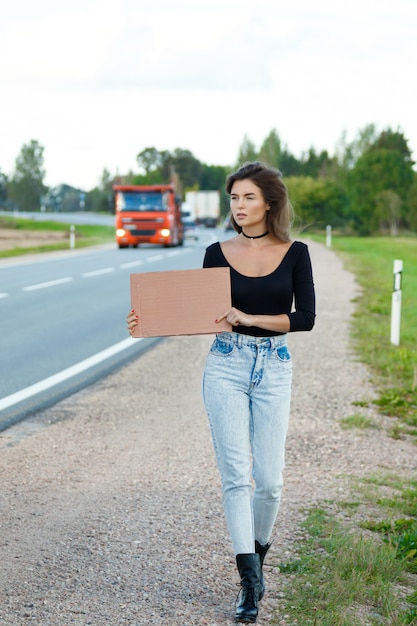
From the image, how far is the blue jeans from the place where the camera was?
3.86m

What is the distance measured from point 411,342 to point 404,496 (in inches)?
298

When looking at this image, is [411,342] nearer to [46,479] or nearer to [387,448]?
[387,448]

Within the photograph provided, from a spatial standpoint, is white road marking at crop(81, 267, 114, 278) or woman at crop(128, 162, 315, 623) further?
white road marking at crop(81, 267, 114, 278)

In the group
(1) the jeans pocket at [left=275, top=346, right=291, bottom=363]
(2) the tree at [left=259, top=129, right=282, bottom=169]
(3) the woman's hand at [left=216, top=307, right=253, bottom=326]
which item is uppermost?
(2) the tree at [left=259, top=129, right=282, bottom=169]

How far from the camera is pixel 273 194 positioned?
13.0ft

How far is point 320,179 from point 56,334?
86.2 metres

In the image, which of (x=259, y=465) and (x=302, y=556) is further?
(x=302, y=556)

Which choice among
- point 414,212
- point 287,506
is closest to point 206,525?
point 287,506

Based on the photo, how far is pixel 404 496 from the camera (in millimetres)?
5719

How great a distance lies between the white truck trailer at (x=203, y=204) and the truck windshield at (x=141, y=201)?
43665 mm

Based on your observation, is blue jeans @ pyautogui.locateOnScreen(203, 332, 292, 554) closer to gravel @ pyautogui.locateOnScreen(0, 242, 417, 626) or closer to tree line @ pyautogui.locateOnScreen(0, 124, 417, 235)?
gravel @ pyautogui.locateOnScreen(0, 242, 417, 626)

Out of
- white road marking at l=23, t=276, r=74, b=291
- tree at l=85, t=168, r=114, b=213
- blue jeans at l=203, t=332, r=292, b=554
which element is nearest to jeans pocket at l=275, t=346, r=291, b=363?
blue jeans at l=203, t=332, r=292, b=554

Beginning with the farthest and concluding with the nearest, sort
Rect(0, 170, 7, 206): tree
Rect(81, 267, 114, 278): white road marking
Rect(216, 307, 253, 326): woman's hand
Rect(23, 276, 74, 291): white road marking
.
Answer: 1. Rect(0, 170, 7, 206): tree
2. Rect(81, 267, 114, 278): white road marking
3. Rect(23, 276, 74, 291): white road marking
4. Rect(216, 307, 253, 326): woman's hand

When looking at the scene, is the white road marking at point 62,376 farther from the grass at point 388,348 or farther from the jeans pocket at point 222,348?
the jeans pocket at point 222,348
